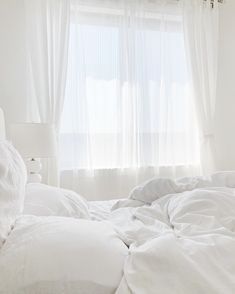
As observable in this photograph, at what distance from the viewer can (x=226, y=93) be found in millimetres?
3605

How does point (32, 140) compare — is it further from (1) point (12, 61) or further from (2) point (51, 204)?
(2) point (51, 204)

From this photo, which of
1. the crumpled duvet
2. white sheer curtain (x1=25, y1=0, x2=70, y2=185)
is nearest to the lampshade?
white sheer curtain (x1=25, y1=0, x2=70, y2=185)

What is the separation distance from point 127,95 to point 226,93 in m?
1.15

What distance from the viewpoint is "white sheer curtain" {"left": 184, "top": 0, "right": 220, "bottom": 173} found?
3.35 meters

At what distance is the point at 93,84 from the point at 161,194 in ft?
5.66

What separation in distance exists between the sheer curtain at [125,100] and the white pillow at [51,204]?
57.7 inches

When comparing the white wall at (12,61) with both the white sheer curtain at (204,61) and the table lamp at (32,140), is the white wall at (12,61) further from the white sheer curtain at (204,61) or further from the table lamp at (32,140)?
the white sheer curtain at (204,61)

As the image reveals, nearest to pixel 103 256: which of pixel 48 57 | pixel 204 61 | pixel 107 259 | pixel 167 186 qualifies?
pixel 107 259

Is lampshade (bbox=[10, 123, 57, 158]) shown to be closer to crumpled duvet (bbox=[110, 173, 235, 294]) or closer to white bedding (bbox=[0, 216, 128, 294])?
crumpled duvet (bbox=[110, 173, 235, 294])

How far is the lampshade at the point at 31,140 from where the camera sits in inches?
93.5

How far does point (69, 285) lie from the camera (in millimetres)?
783

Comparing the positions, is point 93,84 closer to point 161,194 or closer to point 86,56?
point 86,56

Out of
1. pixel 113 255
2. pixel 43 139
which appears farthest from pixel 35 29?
pixel 113 255

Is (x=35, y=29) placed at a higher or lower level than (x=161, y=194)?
higher
